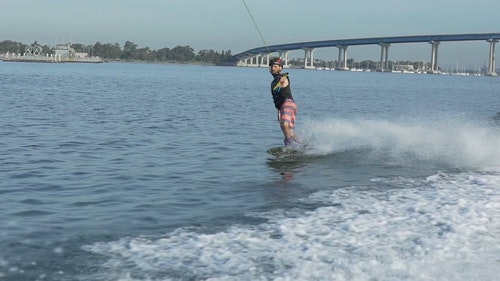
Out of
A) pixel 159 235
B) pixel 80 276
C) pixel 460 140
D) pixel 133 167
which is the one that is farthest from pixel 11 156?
pixel 460 140

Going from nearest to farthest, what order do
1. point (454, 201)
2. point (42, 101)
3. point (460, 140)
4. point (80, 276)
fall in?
point (80, 276) < point (454, 201) < point (460, 140) < point (42, 101)

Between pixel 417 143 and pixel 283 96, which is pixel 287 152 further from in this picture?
pixel 417 143

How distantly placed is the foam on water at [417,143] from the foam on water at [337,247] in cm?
536

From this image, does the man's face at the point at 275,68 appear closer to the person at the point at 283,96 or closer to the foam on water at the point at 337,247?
the person at the point at 283,96

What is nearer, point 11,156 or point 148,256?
point 148,256

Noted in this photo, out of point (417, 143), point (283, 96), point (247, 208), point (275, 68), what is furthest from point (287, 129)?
point (247, 208)

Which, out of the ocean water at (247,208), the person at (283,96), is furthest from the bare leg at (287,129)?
the ocean water at (247,208)

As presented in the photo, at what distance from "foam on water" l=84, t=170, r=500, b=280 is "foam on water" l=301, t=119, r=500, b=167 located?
5355 mm

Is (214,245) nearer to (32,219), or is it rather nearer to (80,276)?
(80,276)

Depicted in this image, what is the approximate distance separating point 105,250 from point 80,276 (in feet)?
2.88

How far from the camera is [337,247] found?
726 cm

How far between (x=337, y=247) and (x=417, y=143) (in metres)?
11.5

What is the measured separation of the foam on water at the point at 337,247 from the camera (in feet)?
21.0

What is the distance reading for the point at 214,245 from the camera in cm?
735
